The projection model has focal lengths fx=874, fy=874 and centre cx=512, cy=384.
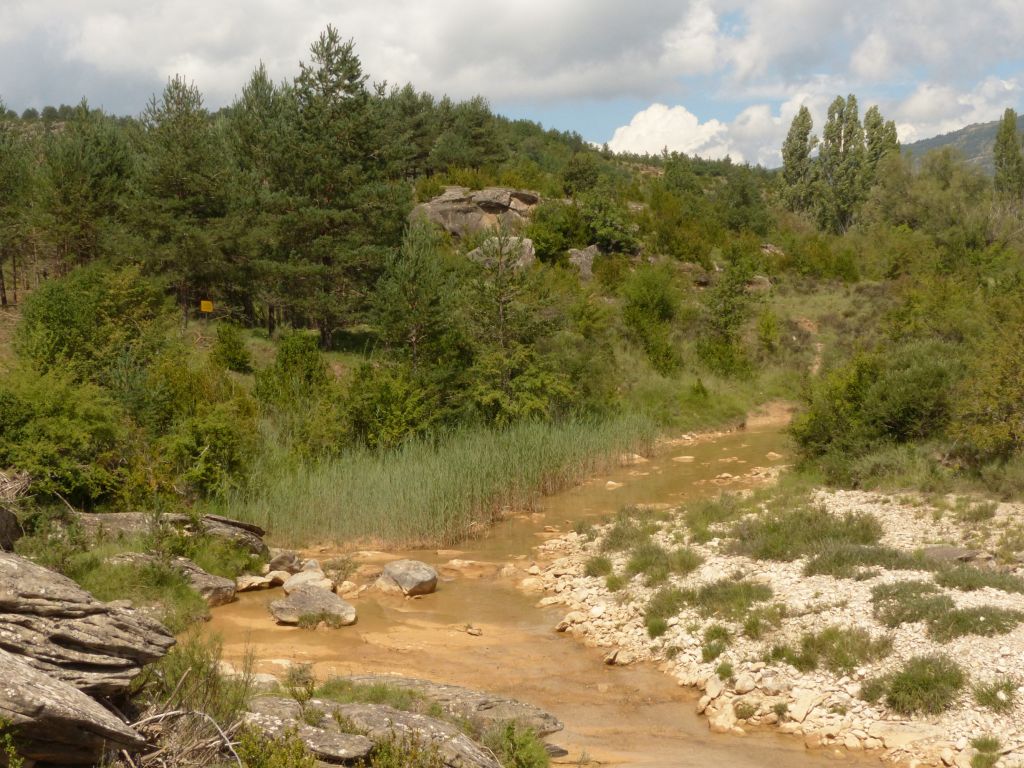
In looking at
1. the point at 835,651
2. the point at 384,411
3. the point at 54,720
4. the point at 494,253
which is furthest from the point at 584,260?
the point at 54,720

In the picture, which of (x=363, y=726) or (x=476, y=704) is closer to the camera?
(x=363, y=726)

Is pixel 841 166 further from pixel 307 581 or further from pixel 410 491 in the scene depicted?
pixel 307 581

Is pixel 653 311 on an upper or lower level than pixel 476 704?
upper

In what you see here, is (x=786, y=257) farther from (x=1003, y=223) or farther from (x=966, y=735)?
(x=966, y=735)

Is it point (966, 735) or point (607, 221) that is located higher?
point (607, 221)

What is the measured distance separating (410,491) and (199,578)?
5.01 meters

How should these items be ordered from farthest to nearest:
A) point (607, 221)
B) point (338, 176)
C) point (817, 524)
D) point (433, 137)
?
point (433, 137), point (607, 221), point (338, 176), point (817, 524)

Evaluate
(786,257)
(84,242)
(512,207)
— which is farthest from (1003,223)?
(84,242)

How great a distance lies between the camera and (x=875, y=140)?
65750 millimetres

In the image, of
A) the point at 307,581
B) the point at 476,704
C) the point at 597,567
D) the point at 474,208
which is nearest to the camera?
the point at 476,704

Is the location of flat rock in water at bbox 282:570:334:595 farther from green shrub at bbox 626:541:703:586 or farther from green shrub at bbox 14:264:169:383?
green shrub at bbox 14:264:169:383

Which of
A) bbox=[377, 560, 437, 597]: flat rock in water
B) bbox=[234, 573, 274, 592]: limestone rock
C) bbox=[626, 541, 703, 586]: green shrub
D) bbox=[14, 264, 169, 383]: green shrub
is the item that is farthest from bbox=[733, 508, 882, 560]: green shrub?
bbox=[14, 264, 169, 383]: green shrub

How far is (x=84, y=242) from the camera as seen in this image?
29094mm

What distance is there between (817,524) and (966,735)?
248 inches
